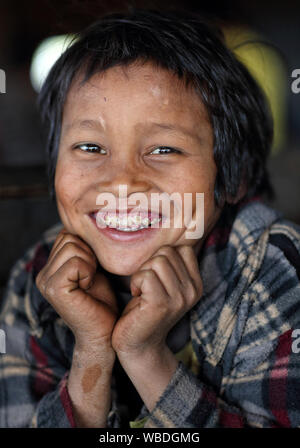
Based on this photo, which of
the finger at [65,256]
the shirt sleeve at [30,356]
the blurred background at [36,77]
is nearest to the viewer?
the finger at [65,256]

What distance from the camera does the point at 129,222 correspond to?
92cm

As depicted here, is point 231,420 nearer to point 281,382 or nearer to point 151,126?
point 281,382

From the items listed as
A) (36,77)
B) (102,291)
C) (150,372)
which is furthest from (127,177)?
(36,77)

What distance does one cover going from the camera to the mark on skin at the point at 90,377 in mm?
886

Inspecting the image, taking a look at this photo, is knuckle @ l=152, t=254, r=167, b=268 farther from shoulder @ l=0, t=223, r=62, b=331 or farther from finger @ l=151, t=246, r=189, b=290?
shoulder @ l=0, t=223, r=62, b=331

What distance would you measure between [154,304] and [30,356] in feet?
1.40

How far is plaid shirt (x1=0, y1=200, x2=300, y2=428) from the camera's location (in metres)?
0.82

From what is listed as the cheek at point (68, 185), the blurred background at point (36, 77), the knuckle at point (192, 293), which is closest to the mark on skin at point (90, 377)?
the knuckle at point (192, 293)

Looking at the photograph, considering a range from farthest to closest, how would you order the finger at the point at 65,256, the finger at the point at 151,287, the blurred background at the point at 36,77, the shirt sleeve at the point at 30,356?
the blurred background at the point at 36,77 → the shirt sleeve at the point at 30,356 → the finger at the point at 65,256 → the finger at the point at 151,287

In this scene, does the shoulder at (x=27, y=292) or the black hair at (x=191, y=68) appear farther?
the shoulder at (x=27, y=292)

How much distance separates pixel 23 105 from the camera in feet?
14.2

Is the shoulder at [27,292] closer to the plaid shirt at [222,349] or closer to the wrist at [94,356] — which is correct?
the plaid shirt at [222,349]

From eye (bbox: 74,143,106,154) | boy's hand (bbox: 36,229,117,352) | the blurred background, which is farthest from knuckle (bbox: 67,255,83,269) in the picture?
the blurred background

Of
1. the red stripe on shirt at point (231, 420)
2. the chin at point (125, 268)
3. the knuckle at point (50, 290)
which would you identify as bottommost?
the red stripe on shirt at point (231, 420)
